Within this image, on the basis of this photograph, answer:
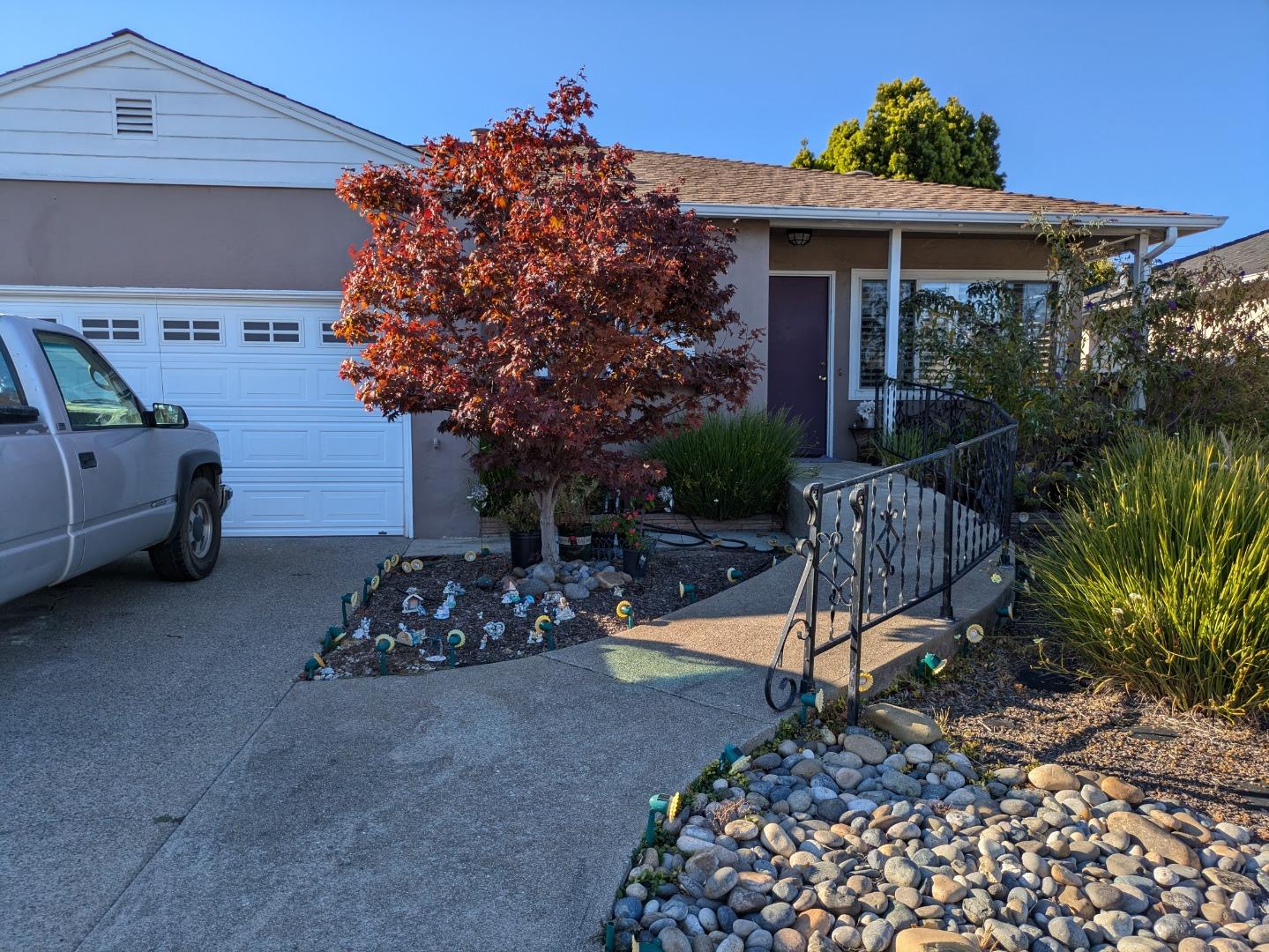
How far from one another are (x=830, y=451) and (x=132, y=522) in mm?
8272

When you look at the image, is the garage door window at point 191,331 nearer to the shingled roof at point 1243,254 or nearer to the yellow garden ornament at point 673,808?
the yellow garden ornament at point 673,808

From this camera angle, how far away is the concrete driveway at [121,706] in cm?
305

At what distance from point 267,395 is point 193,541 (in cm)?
212

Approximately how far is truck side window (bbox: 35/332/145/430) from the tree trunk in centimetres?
273

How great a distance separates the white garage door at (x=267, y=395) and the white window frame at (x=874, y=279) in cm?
597

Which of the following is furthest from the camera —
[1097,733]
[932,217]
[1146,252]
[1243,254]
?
[1243,254]

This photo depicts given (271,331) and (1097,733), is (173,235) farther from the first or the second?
(1097,733)

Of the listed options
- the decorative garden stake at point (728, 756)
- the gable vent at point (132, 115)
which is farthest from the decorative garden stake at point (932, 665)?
the gable vent at point (132, 115)

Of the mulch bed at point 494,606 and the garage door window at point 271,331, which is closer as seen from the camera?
the mulch bed at point 494,606

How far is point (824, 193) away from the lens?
11094 mm

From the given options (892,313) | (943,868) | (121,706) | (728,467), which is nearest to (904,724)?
(943,868)

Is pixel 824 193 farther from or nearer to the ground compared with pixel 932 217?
farther from the ground

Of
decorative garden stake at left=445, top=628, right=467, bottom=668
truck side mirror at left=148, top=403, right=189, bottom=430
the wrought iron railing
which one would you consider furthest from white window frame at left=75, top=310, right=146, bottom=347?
the wrought iron railing

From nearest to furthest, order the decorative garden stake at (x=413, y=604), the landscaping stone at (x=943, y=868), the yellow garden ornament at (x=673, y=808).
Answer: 1. the landscaping stone at (x=943, y=868)
2. the yellow garden ornament at (x=673, y=808)
3. the decorative garden stake at (x=413, y=604)
